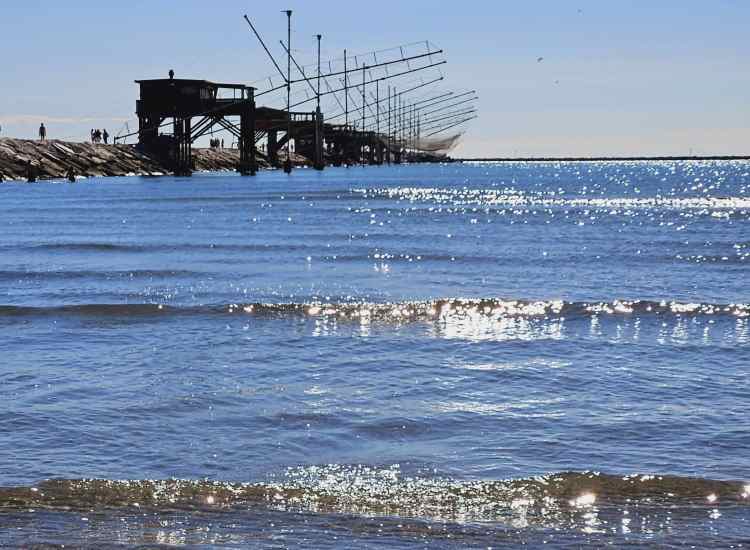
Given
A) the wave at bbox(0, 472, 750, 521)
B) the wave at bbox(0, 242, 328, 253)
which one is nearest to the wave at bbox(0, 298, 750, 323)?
the wave at bbox(0, 472, 750, 521)

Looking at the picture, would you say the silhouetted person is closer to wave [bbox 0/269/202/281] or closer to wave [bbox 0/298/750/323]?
wave [bbox 0/269/202/281]

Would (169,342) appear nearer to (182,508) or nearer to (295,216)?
(182,508)

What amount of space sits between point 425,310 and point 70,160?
88973mm

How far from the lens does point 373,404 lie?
1216cm

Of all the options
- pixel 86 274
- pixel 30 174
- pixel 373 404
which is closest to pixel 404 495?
pixel 373 404

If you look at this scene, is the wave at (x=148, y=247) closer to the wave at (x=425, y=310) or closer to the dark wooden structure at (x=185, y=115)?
the wave at (x=425, y=310)

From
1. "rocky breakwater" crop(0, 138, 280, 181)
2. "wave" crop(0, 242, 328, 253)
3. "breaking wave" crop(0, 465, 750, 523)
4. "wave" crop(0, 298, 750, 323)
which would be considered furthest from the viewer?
"rocky breakwater" crop(0, 138, 280, 181)

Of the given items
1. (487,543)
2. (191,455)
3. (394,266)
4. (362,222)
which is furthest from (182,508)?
(362,222)

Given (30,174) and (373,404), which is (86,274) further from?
(30,174)

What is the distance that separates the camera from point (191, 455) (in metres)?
10.1

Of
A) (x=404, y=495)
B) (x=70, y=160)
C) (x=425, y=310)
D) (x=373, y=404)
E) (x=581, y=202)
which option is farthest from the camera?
(x=70, y=160)

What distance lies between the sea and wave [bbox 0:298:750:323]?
0.10m

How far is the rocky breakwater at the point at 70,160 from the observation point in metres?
94.6

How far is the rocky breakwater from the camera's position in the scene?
9456cm
